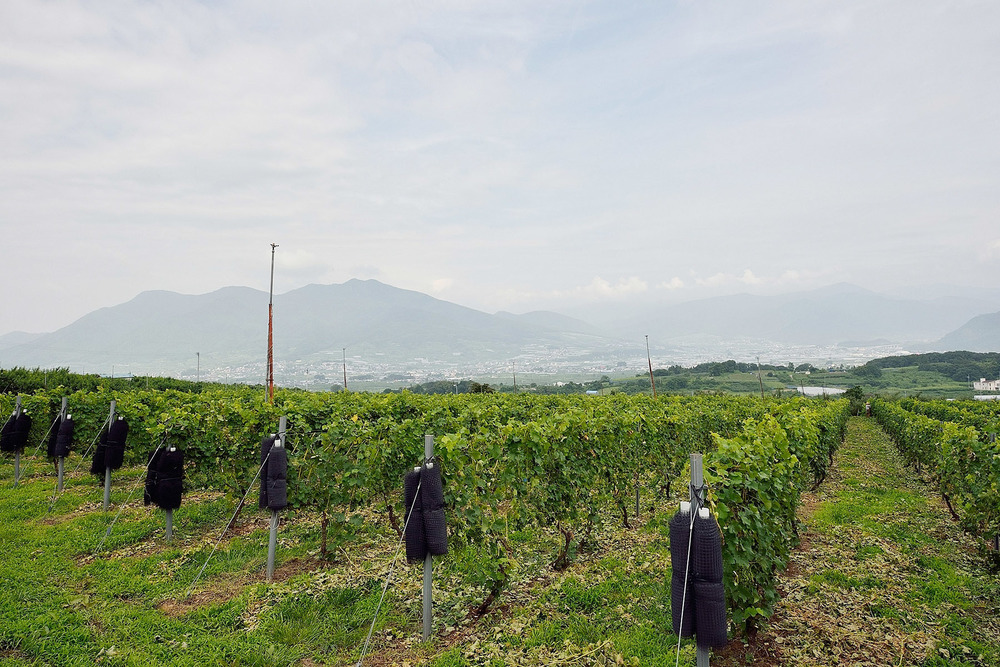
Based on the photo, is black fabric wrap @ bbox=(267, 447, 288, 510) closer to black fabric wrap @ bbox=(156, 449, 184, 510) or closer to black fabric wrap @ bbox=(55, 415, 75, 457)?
black fabric wrap @ bbox=(156, 449, 184, 510)

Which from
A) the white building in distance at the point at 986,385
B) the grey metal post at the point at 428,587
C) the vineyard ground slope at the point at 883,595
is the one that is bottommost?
the white building in distance at the point at 986,385

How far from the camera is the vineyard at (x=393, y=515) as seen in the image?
504cm

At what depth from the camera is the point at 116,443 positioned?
28.5 feet

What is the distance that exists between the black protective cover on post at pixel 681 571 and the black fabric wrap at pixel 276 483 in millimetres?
4976

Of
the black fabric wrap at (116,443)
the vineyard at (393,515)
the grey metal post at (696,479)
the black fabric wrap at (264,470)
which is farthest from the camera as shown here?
the black fabric wrap at (116,443)

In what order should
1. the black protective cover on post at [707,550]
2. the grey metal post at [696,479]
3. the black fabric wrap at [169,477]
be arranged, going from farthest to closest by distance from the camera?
the black fabric wrap at [169,477]
the grey metal post at [696,479]
the black protective cover on post at [707,550]

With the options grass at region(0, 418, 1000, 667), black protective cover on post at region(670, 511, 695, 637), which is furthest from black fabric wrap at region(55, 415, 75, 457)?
black protective cover on post at region(670, 511, 695, 637)

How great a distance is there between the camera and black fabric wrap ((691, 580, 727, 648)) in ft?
10.9

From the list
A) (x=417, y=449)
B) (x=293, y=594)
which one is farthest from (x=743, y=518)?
(x=293, y=594)

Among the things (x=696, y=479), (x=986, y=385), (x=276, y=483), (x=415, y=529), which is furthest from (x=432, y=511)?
(x=986, y=385)

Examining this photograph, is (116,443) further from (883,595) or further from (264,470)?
(883,595)

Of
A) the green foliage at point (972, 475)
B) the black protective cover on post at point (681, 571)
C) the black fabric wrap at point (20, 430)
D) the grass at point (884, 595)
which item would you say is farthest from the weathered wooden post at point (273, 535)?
the green foliage at point (972, 475)

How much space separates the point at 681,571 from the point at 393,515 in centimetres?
558

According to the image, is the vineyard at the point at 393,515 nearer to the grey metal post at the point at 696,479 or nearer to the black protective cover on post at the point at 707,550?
the grey metal post at the point at 696,479
